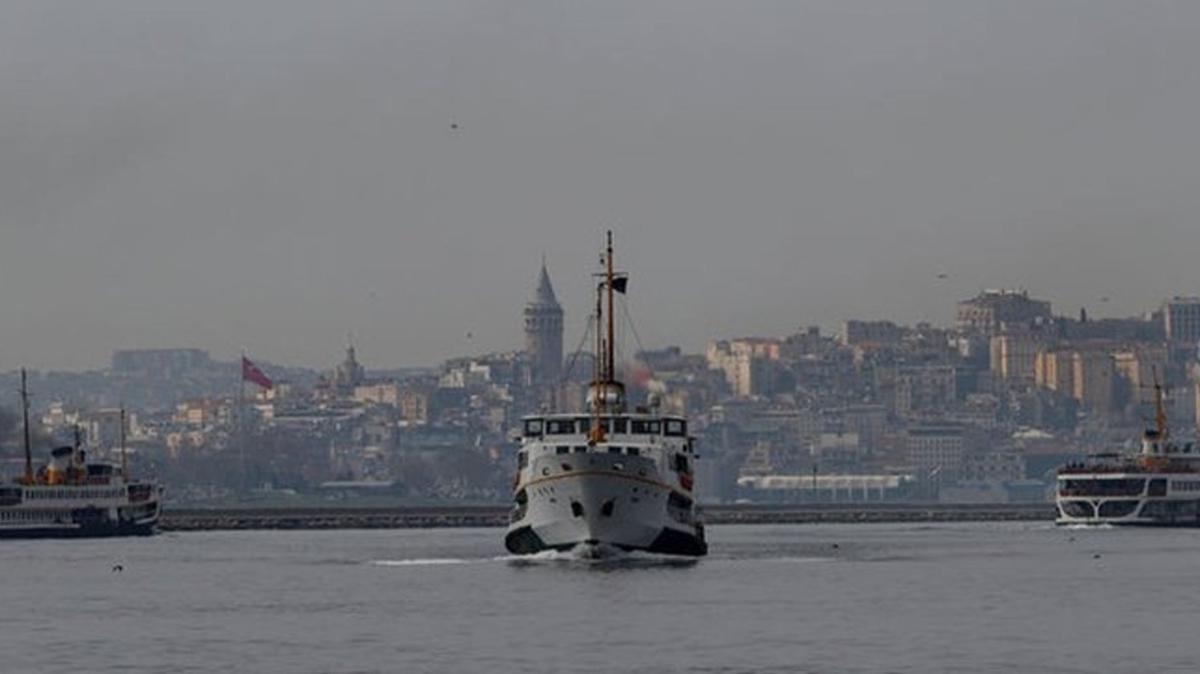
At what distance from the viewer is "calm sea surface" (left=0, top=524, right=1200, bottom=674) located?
93.2 m

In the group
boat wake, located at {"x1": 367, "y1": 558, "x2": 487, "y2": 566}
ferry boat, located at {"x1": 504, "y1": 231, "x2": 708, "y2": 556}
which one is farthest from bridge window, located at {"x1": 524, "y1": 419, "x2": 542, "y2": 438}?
boat wake, located at {"x1": 367, "y1": 558, "x2": 487, "y2": 566}

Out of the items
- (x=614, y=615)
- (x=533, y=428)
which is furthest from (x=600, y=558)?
(x=614, y=615)

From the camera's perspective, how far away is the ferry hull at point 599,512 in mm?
134000

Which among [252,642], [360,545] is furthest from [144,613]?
[360,545]

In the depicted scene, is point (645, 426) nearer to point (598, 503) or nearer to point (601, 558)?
point (601, 558)

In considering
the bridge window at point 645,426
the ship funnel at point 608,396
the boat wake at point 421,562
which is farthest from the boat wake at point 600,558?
the boat wake at point 421,562

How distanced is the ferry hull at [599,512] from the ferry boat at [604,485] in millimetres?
35

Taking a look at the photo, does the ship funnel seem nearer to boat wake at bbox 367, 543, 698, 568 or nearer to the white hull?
boat wake at bbox 367, 543, 698, 568

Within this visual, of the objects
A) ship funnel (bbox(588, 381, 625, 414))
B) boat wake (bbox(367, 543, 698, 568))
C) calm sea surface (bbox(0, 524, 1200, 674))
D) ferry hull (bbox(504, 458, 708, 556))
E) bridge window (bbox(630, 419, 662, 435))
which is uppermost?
ship funnel (bbox(588, 381, 625, 414))

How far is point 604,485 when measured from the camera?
134 m

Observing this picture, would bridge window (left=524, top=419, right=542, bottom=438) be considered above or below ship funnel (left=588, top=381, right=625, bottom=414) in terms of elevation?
below

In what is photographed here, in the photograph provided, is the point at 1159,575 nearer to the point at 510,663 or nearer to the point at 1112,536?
the point at 510,663

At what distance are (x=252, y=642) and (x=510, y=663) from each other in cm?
1057

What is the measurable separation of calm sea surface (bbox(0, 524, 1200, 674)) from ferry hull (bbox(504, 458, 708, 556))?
1007 mm
